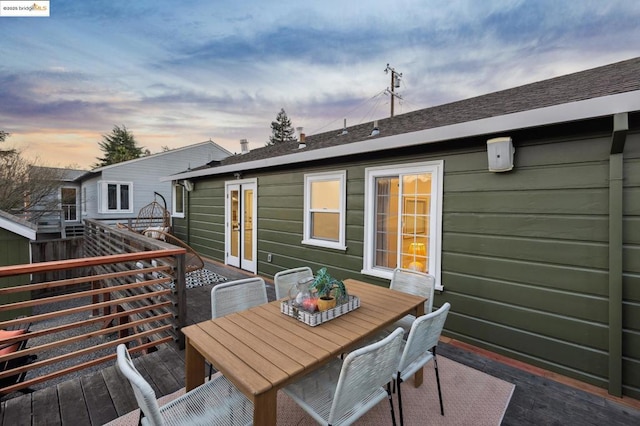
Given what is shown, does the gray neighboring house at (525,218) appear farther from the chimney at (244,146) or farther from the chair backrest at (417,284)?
the chimney at (244,146)

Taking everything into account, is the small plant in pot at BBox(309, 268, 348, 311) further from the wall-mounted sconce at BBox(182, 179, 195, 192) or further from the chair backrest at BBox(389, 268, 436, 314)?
the wall-mounted sconce at BBox(182, 179, 195, 192)

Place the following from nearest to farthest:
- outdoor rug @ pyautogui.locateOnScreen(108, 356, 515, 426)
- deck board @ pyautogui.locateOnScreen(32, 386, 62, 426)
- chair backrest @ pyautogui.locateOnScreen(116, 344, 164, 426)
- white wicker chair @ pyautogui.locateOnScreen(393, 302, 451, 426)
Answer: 1. chair backrest @ pyautogui.locateOnScreen(116, 344, 164, 426)
2. white wicker chair @ pyautogui.locateOnScreen(393, 302, 451, 426)
3. deck board @ pyautogui.locateOnScreen(32, 386, 62, 426)
4. outdoor rug @ pyautogui.locateOnScreen(108, 356, 515, 426)

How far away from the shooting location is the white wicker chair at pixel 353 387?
1255mm

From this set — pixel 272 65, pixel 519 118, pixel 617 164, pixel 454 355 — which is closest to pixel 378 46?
pixel 272 65

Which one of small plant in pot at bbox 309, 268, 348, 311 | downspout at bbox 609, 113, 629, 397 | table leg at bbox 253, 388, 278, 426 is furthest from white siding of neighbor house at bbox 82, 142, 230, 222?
downspout at bbox 609, 113, 629, 397

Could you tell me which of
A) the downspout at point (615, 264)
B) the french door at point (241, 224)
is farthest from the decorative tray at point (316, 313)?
the french door at point (241, 224)

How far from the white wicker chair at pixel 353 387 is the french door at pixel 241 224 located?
4.42 meters

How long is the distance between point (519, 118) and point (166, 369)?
12.3 feet

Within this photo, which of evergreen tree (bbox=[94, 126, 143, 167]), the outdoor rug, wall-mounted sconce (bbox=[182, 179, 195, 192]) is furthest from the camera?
evergreen tree (bbox=[94, 126, 143, 167])

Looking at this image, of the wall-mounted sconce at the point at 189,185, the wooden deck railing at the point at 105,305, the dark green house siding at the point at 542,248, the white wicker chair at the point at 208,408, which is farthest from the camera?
the wall-mounted sconce at the point at 189,185

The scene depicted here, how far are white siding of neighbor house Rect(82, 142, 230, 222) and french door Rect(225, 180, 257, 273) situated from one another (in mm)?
7530

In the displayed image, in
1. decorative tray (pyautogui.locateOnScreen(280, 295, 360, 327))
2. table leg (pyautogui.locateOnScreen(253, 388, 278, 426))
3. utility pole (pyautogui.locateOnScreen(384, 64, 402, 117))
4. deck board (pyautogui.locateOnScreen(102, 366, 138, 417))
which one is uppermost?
utility pole (pyautogui.locateOnScreen(384, 64, 402, 117))

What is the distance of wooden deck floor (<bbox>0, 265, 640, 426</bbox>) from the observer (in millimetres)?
1851

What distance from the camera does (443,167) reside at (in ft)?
10.3
